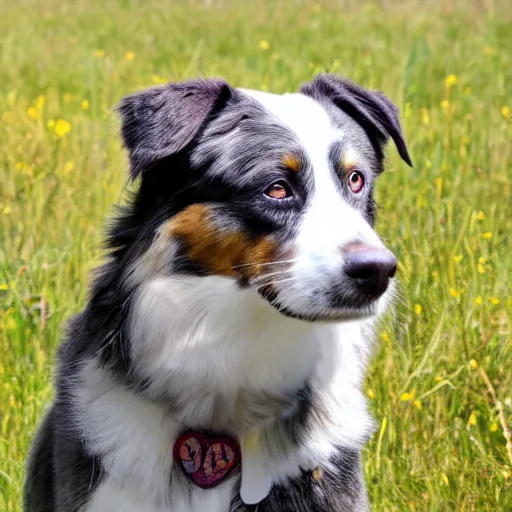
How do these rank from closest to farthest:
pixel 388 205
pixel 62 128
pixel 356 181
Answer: pixel 356 181 < pixel 388 205 < pixel 62 128

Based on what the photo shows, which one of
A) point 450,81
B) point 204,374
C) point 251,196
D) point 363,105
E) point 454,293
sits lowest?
point 450,81

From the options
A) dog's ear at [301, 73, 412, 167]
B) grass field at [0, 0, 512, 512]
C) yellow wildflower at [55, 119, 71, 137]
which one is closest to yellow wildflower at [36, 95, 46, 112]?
grass field at [0, 0, 512, 512]

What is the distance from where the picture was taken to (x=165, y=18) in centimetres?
945

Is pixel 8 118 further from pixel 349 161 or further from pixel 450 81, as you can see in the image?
pixel 349 161

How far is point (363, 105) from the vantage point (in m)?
3.10

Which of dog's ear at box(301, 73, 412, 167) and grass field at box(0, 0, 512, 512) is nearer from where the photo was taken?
dog's ear at box(301, 73, 412, 167)

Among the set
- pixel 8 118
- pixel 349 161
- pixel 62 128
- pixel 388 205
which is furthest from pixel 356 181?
pixel 8 118

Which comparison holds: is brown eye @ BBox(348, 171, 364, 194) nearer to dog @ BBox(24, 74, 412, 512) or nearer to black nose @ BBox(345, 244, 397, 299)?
dog @ BBox(24, 74, 412, 512)

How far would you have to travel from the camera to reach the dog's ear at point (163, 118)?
107 inches

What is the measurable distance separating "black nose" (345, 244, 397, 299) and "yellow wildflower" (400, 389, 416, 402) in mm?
1050

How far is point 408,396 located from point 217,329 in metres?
0.99

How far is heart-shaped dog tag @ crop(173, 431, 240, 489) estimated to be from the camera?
2.74m

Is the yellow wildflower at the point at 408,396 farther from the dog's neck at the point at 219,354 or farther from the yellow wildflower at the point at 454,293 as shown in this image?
the dog's neck at the point at 219,354

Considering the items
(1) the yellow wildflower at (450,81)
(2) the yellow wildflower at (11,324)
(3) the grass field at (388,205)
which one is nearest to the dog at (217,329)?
(3) the grass field at (388,205)
